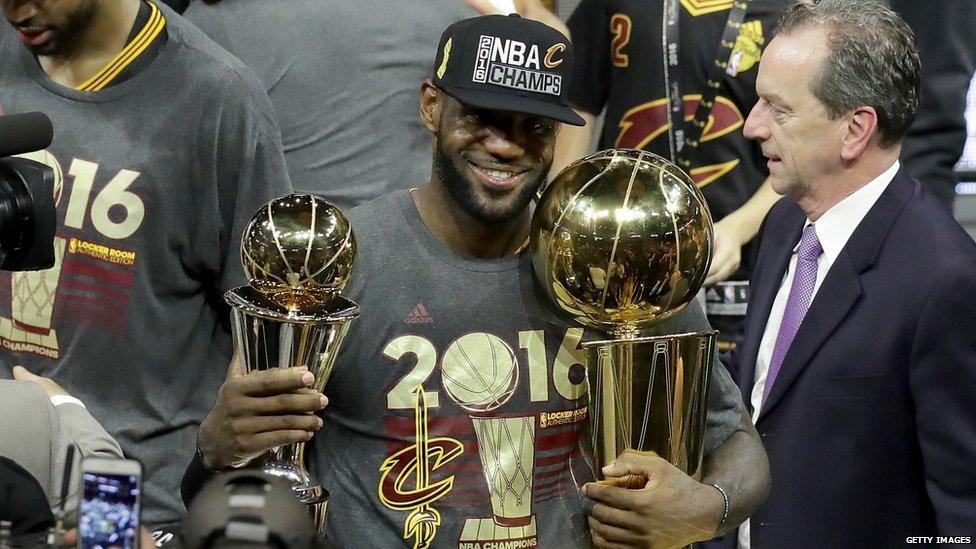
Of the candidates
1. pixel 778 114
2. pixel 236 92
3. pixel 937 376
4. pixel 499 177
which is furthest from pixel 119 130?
pixel 937 376

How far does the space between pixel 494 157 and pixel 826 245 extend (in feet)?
3.29

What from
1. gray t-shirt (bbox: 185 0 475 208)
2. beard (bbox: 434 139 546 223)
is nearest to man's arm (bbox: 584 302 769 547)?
beard (bbox: 434 139 546 223)

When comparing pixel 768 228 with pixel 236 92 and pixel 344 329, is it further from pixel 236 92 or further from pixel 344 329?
pixel 344 329

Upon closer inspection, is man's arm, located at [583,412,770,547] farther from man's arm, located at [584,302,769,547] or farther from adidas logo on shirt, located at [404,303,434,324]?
adidas logo on shirt, located at [404,303,434,324]

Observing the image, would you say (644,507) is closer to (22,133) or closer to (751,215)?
(22,133)

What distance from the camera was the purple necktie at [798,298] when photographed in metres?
2.96

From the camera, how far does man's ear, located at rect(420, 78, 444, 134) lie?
238 cm

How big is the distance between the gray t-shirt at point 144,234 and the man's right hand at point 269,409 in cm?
79

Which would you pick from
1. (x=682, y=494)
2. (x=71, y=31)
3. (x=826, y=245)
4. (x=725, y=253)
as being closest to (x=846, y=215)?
(x=826, y=245)

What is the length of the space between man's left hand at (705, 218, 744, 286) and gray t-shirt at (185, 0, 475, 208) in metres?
0.80

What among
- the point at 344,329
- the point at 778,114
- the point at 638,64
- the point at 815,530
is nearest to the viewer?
the point at 344,329

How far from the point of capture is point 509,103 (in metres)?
2.22

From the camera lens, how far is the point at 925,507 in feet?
8.98

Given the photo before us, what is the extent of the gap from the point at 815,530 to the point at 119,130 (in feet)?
5.09
